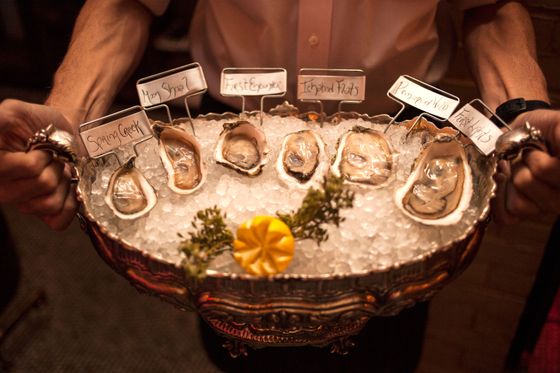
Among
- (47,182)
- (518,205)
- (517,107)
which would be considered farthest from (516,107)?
(47,182)

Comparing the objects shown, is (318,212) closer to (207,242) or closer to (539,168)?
(207,242)

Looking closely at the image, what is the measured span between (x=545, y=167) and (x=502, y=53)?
0.44m

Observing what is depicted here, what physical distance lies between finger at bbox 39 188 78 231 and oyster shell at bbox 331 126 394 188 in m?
0.48

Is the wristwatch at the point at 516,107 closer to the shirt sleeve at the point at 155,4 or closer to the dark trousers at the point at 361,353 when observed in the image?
the dark trousers at the point at 361,353

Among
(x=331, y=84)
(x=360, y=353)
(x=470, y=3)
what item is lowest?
(x=360, y=353)

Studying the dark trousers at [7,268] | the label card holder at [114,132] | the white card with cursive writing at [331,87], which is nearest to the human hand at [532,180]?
the white card with cursive writing at [331,87]

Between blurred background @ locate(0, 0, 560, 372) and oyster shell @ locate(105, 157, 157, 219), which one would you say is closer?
oyster shell @ locate(105, 157, 157, 219)

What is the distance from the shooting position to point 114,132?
3.01 ft

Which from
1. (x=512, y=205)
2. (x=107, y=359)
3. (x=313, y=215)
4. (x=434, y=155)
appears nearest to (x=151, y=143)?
(x=313, y=215)

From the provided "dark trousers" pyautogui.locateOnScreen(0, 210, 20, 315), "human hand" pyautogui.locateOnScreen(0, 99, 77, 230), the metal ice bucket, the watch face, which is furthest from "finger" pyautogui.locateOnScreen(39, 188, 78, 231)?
"dark trousers" pyautogui.locateOnScreen(0, 210, 20, 315)

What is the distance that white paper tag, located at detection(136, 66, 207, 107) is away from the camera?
98 centimetres

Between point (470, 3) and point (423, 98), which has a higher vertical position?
A: point (470, 3)

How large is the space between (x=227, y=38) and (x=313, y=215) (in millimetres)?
586

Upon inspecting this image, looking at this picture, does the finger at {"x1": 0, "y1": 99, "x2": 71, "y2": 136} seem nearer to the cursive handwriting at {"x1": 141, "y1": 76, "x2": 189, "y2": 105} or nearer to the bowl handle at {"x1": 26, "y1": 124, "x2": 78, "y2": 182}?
the bowl handle at {"x1": 26, "y1": 124, "x2": 78, "y2": 182}
